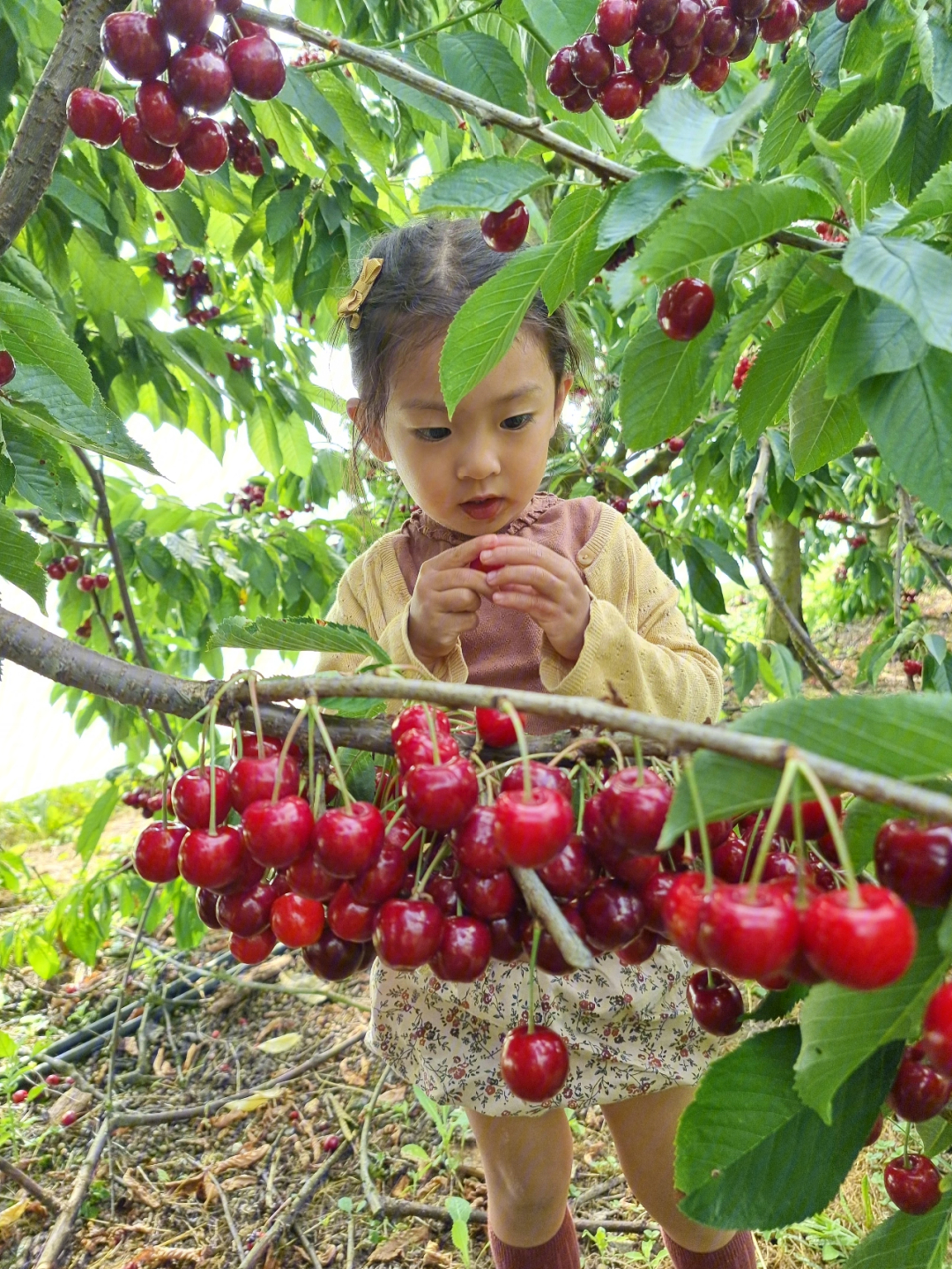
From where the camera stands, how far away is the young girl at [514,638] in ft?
4.67

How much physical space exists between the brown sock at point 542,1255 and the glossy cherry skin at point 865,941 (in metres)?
1.55

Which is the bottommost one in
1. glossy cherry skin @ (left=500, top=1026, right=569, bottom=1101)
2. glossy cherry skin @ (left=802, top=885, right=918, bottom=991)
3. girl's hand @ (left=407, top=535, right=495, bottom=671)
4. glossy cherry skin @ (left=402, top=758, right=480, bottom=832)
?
glossy cherry skin @ (left=500, top=1026, right=569, bottom=1101)

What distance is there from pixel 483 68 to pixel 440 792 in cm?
87

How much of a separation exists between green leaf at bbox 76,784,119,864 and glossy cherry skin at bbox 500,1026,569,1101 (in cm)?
202

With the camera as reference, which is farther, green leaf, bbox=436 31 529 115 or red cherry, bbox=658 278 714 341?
green leaf, bbox=436 31 529 115

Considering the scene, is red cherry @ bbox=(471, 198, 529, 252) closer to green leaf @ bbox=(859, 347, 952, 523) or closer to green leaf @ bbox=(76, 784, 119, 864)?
green leaf @ bbox=(859, 347, 952, 523)

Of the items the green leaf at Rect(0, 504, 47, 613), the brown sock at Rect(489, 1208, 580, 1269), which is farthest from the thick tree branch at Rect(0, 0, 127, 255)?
the brown sock at Rect(489, 1208, 580, 1269)

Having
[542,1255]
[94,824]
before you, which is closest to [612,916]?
[542,1255]

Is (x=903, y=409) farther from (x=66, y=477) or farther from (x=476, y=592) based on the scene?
(x=66, y=477)

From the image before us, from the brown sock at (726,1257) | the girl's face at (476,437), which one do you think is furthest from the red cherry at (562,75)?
the brown sock at (726,1257)

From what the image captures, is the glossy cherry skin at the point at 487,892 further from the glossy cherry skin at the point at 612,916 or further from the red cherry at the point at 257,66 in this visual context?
the red cherry at the point at 257,66

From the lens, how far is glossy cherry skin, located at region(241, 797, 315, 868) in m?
0.71

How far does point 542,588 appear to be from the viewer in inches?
54.7

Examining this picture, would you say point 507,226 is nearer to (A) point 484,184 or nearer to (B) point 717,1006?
(A) point 484,184
